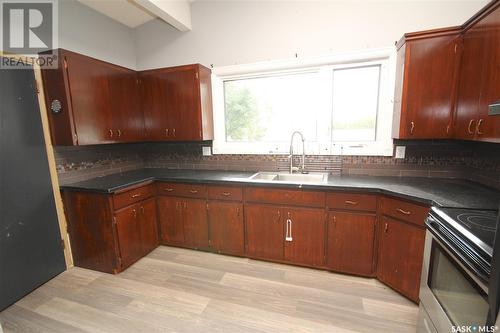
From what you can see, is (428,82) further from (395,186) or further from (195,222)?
(195,222)

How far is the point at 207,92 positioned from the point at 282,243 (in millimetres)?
2000

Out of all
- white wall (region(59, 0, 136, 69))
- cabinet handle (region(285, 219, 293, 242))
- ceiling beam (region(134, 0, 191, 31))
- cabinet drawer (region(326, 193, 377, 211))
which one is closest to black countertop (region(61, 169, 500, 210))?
cabinet drawer (region(326, 193, 377, 211))

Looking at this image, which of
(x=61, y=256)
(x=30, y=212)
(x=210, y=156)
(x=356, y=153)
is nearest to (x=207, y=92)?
(x=210, y=156)

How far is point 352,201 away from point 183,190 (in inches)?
70.2

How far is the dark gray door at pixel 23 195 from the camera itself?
1856 mm

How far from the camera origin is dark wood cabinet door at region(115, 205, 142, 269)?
226 cm

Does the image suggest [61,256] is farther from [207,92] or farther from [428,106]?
[428,106]

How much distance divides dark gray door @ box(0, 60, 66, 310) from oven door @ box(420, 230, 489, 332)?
3104 millimetres

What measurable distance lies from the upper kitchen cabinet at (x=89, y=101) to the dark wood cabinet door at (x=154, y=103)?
0.12 m

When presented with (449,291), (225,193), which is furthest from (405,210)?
(225,193)

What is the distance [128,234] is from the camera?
2355 mm

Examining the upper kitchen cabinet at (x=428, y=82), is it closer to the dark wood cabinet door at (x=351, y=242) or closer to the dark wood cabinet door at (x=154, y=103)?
the dark wood cabinet door at (x=351, y=242)

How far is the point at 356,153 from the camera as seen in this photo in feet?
8.23

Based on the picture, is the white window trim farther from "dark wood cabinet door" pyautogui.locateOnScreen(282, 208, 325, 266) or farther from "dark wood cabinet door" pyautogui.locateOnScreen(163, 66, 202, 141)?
"dark wood cabinet door" pyautogui.locateOnScreen(282, 208, 325, 266)
